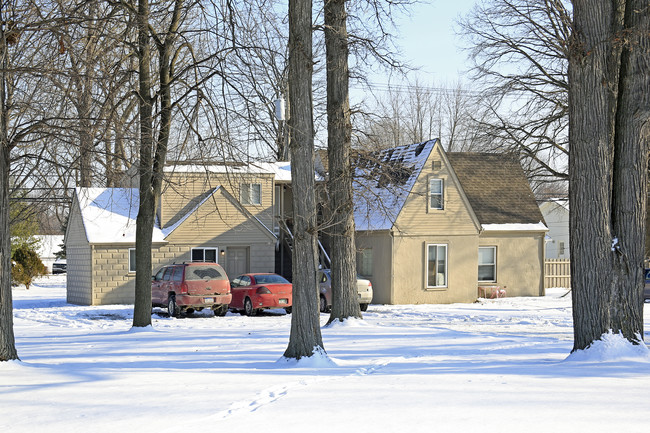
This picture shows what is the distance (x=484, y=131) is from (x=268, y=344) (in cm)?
1930

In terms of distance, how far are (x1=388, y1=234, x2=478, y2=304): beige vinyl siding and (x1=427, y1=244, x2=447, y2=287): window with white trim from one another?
17cm

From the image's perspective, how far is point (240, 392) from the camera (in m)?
10.6

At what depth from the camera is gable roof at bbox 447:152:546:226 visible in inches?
1475

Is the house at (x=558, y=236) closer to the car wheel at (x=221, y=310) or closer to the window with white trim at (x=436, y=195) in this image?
the window with white trim at (x=436, y=195)

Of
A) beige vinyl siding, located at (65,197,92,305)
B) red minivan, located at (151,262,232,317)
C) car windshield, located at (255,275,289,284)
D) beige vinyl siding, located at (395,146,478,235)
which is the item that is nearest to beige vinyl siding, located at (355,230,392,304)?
beige vinyl siding, located at (395,146,478,235)

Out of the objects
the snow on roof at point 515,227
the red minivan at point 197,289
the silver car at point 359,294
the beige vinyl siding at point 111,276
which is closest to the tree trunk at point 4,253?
the red minivan at point 197,289

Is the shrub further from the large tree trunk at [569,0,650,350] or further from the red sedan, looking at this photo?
the large tree trunk at [569,0,650,350]

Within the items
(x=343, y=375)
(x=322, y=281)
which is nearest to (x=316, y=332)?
(x=343, y=375)

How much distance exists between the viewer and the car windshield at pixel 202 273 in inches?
1078

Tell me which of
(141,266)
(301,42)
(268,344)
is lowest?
(268,344)

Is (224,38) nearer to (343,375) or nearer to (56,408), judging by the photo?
(343,375)

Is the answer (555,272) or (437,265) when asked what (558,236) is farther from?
(437,265)

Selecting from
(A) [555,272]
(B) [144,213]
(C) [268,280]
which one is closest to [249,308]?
(C) [268,280]

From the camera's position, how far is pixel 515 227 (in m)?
37.2
